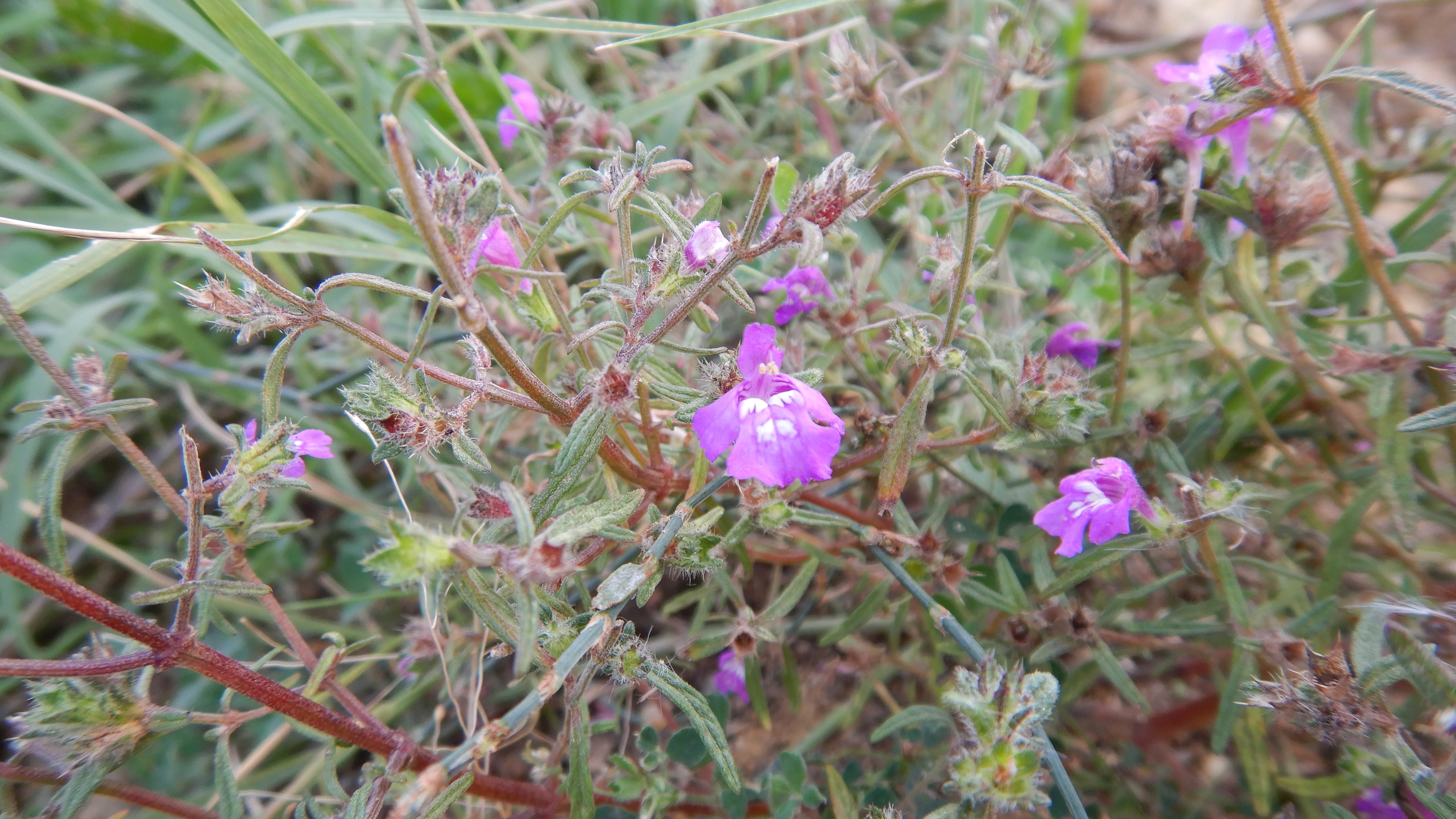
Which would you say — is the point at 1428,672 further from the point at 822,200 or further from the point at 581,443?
the point at 581,443

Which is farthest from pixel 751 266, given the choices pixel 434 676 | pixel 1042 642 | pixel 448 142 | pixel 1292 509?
pixel 1292 509

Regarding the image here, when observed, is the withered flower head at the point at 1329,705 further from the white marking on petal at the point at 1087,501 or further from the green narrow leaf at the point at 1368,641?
the white marking on petal at the point at 1087,501

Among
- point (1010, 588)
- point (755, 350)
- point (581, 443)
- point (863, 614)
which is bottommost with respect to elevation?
point (863, 614)

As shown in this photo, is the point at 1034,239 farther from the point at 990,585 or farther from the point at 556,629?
the point at 556,629

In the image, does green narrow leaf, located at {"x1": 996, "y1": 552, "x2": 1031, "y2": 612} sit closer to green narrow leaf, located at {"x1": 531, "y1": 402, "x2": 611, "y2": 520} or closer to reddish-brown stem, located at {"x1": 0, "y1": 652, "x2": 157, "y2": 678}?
green narrow leaf, located at {"x1": 531, "y1": 402, "x2": 611, "y2": 520}

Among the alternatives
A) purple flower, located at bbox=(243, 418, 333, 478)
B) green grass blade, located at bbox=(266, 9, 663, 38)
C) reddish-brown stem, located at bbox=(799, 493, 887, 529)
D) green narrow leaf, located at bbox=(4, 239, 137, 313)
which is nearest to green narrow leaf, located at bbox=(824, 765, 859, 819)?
reddish-brown stem, located at bbox=(799, 493, 887, 529)

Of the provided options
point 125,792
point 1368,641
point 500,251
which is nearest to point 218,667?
point 125,792

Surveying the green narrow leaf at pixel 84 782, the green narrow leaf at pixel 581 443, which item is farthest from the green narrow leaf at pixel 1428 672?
the green narrow leaf at pixel 84 782
